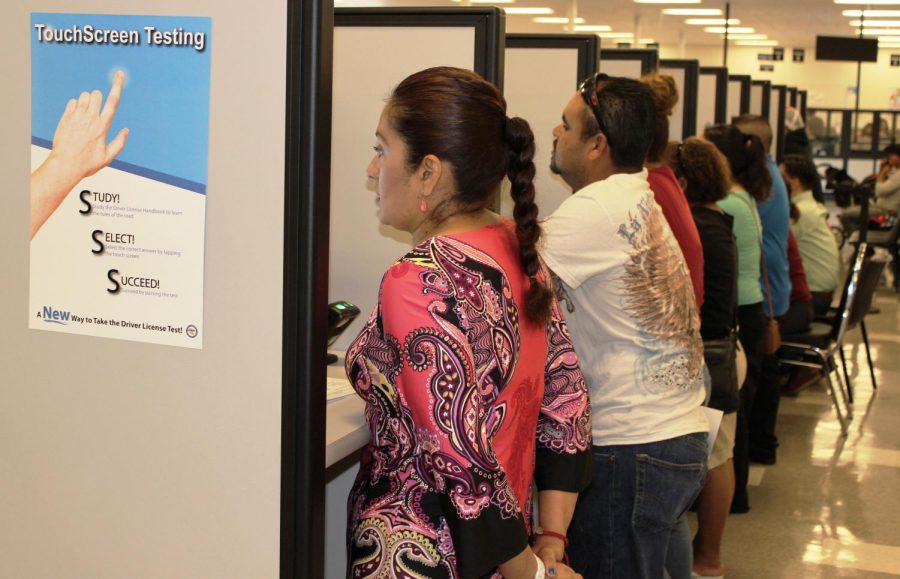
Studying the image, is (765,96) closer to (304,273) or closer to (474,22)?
(474,22)

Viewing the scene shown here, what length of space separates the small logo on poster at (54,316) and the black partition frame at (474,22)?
3.32 ft

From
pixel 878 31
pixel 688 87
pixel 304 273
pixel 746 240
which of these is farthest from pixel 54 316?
pixel 878 31

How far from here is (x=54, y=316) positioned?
4.28 ft

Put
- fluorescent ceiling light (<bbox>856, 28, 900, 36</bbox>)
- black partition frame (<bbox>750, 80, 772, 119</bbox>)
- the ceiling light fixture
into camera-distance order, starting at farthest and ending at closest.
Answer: the ceiling light fixture, fluorescent ceiling light (<bbox>856, 28, 900, 36</bbox>), black partition frame (<bbox>750, 80, 772, 119</bbox>)

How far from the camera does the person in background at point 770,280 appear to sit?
4.14 m

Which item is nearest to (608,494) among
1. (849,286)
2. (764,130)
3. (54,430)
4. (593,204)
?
(593,204)

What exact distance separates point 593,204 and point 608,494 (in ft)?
1.85

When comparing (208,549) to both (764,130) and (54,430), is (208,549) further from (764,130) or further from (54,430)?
(764,130)

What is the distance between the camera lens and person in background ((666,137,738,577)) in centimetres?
291

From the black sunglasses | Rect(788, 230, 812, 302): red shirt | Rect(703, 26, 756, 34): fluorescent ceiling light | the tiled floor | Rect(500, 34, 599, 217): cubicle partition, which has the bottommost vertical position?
the tiled floor

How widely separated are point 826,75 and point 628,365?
720 inches

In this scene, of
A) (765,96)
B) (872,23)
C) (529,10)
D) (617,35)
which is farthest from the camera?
(617,35)

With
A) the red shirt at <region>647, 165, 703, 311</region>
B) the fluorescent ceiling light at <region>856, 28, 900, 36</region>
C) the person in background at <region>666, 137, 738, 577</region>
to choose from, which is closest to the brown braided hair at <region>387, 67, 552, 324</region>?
the red shirt at <region>647, 165, 703, 311</region>

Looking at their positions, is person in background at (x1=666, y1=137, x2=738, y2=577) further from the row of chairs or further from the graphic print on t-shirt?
the row of chairs
